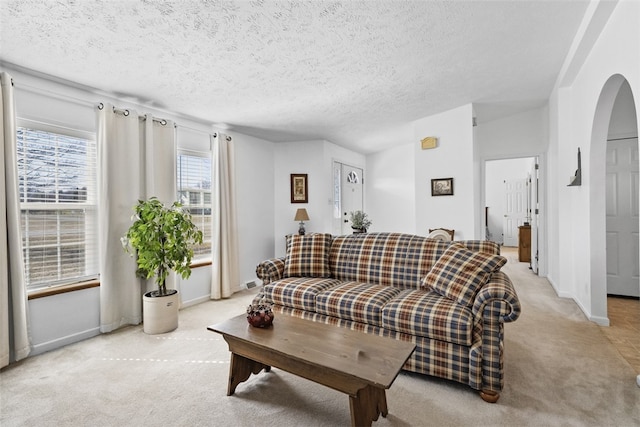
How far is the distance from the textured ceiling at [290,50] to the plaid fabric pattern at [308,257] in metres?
1.58

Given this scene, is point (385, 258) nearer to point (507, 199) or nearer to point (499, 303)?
point (499, 303)

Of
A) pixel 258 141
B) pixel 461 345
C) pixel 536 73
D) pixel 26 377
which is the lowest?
pixel 26 377

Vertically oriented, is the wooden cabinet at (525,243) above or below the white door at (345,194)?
below

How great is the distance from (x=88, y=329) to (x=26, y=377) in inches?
28.7

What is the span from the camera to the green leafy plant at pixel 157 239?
298cm

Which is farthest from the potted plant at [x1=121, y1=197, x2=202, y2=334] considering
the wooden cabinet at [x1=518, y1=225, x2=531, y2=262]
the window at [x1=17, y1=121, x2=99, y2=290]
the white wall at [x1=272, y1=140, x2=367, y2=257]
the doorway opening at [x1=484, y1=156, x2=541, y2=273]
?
the doorway opening at [x1=484, y1=156, x2=541, y2=273]

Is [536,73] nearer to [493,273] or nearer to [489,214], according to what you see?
[493,273]

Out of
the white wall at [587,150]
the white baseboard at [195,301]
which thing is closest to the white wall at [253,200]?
the white baseboard at [195,301]

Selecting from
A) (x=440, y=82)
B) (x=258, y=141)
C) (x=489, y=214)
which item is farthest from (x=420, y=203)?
(x=489, y=214)

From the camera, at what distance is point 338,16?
2.11m

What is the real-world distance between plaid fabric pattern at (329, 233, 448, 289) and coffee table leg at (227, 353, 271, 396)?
50.1 inches

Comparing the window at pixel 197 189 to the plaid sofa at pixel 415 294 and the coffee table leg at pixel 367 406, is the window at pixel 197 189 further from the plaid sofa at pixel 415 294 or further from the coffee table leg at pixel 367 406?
the coffee table leg at pixel 367 406

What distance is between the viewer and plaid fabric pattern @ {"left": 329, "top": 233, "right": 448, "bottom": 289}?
2742 millimetres

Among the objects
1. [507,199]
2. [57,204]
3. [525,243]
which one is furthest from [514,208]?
[57,204]
